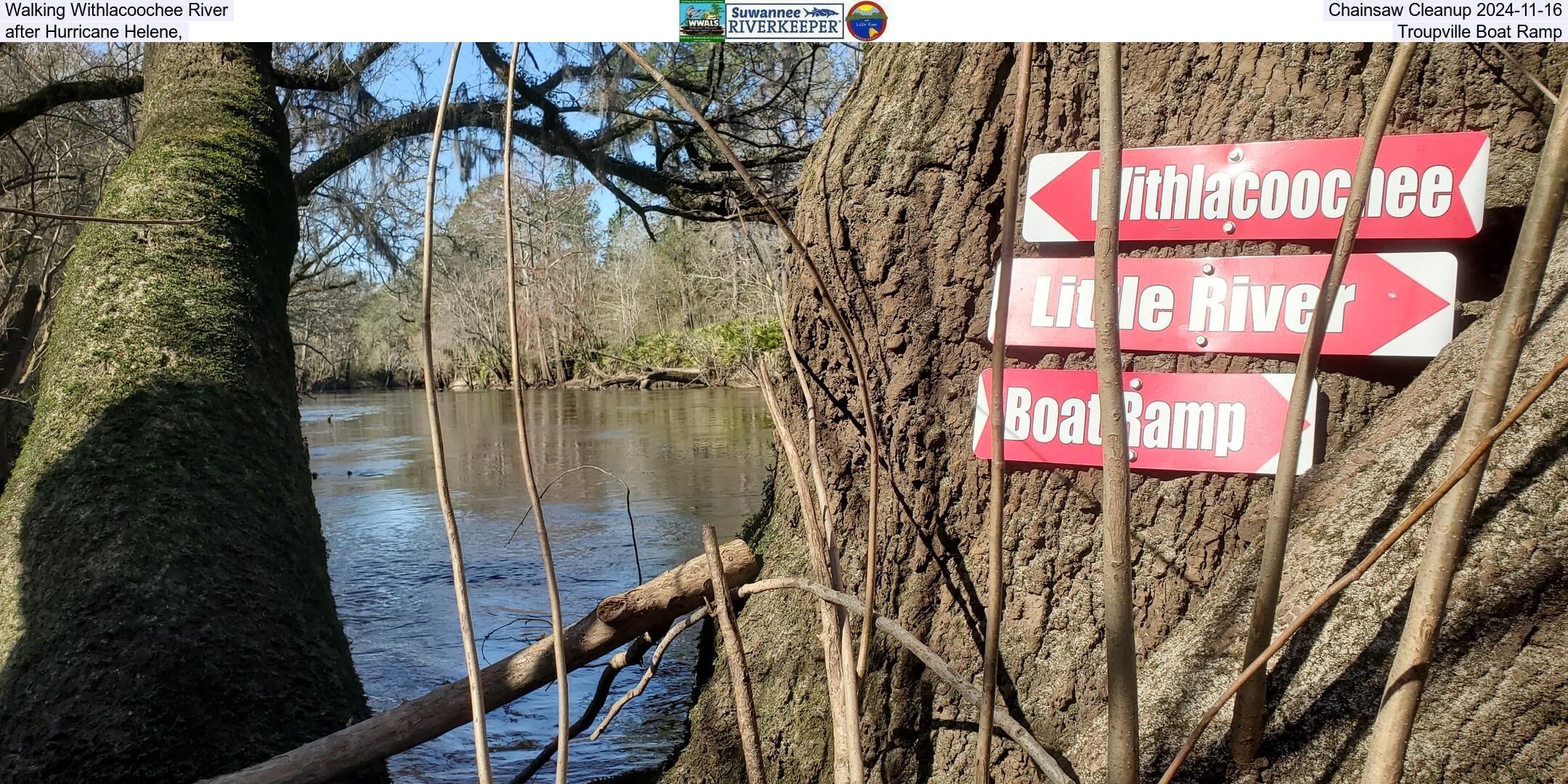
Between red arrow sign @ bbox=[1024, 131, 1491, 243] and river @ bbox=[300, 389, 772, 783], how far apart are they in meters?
1.38

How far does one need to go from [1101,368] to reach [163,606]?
2.88 m

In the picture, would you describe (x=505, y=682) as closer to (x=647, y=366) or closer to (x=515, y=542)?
(x=515, y=542)

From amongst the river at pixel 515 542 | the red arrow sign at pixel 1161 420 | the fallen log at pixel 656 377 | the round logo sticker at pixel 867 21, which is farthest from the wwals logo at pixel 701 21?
the fallen log at pixel 656 377

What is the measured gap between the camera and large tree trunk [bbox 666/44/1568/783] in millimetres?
1633

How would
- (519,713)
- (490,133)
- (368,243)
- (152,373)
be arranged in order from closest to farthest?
(152,373)
(519,713)
(490,133)
(368,243)

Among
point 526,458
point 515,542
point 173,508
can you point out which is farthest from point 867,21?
point 515,542

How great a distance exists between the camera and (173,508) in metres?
3.27

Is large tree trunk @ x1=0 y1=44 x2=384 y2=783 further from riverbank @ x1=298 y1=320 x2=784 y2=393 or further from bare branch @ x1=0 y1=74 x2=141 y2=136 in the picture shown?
riverbank @ x1=298 y1=320 x2=784 y2=393

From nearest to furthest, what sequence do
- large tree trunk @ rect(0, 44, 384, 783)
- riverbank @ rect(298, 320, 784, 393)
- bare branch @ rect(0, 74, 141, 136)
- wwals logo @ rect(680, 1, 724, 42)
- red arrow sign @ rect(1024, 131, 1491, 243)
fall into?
red arrow sign @ rect(1024, 131, 1491, 243) < wwals logo @ rect(680, 1, 724, 42) < large tree trunk @ rect(0, 44, 384, 783) < bare branch @ rect(0, 74, 141, 136) < riverbank @ rect(298, 320, 784, 393)

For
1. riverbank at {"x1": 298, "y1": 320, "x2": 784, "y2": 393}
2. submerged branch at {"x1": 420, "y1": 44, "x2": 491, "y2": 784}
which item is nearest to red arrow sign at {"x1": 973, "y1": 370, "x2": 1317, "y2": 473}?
submerged branch at {"x1": 420, "y1": 44, "x2": 491, "y2": 784}

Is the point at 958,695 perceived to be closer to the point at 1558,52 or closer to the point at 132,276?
the point at 1558,52

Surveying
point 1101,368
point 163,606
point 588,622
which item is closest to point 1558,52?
point 1101,368

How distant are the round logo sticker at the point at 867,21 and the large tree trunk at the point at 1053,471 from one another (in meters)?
0.11

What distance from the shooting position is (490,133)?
31.6 feet
